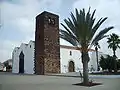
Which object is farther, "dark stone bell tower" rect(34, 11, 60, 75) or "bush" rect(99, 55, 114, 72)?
"bush" rect(99, 55, 114, 72)

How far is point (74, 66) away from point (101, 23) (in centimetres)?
3094

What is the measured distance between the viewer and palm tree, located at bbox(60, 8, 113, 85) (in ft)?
44.3

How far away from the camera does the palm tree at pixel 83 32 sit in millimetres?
13508

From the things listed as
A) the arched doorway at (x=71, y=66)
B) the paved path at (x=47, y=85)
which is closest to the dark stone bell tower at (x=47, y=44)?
the arched doorway at (x=71, y=66)

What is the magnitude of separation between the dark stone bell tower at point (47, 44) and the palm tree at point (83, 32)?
21.7 metres

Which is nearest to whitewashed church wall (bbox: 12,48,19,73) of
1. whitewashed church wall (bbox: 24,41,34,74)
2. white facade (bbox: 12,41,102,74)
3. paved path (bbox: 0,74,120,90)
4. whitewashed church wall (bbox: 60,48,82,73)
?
white facade (bbox: 12,41,102,74)

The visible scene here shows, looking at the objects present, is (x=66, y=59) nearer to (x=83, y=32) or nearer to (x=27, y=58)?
(x=27, y=58)

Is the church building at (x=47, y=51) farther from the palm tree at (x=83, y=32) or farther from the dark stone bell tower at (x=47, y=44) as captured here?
the palm tree at (x=83, y=32)

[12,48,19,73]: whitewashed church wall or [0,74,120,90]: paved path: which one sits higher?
[12,48,19,73]: whitewashed church wall

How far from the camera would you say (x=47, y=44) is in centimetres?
3606

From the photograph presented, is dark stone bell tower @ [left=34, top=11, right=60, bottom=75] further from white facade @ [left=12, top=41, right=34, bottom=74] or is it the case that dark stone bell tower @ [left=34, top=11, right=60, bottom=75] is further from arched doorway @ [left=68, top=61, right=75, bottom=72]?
arched doorway @ [left=68, top=61, right=75, bottom=72]

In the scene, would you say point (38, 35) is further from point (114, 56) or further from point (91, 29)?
point (91, 29)

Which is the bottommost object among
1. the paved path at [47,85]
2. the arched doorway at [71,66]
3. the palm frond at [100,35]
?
the paved path at [47,85]

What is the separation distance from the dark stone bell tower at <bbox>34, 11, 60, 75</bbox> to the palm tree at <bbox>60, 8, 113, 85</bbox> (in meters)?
21.7
